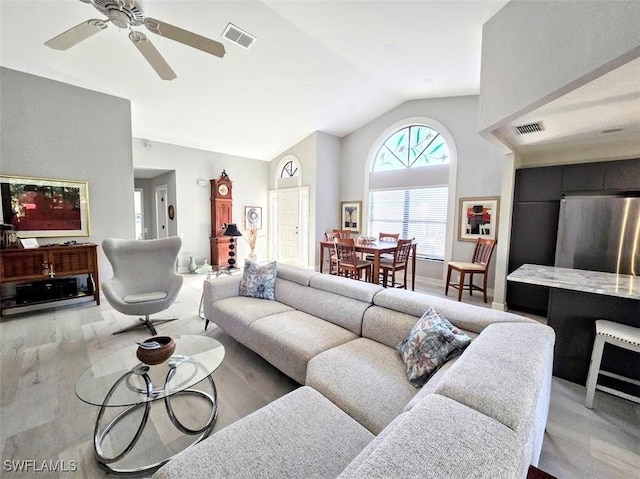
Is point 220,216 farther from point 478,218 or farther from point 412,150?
point 478,218

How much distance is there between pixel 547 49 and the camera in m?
1.94

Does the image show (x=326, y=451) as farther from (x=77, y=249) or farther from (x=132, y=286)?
(x=77, y=249)

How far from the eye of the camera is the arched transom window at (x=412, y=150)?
5.13 m

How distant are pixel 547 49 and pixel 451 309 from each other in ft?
6.44

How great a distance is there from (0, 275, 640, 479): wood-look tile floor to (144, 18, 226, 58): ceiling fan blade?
2699 mm

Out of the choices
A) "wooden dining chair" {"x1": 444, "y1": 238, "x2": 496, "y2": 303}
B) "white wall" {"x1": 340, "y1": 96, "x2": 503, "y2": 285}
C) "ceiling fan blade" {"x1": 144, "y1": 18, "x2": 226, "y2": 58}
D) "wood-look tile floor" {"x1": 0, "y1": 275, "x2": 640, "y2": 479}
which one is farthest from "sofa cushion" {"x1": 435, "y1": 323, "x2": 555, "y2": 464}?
"white wall" {"x1": 340, "y1": 96, "x2": 503, "y2": 285}

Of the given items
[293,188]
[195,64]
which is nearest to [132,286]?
[195,64]

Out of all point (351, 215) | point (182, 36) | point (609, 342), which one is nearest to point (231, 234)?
point (182, 36)

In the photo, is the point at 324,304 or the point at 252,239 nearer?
the point at 324,304

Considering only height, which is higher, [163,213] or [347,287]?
[163,213]

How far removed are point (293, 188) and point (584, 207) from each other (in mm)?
5156

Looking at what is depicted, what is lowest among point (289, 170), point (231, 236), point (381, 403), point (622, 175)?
point (381, 403)

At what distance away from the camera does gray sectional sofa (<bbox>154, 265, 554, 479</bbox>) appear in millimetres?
757

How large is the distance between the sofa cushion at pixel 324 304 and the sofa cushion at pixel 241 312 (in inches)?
4.6
